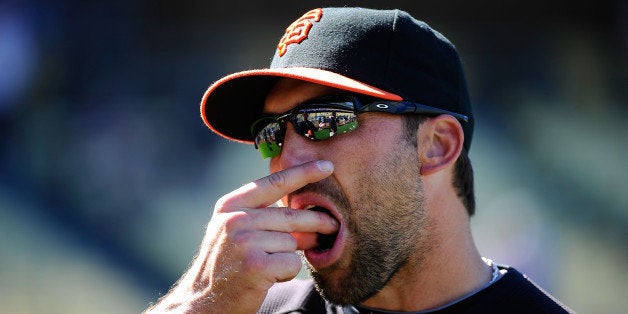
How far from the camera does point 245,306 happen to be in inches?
87.0

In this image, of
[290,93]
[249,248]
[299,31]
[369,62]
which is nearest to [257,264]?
[249,248]

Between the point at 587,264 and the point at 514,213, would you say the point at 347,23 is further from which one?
the point at 587,264

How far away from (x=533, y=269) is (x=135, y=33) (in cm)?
435

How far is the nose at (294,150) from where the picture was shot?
249 centimetres

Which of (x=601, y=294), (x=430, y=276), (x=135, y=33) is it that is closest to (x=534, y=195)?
(x=601, y=294)

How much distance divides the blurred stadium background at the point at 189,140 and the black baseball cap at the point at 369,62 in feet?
10.6

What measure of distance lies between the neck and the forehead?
0.68 metres

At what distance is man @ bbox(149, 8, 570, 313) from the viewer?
2291 mm

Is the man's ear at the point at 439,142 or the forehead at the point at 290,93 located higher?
the forehead at the point at 290,93

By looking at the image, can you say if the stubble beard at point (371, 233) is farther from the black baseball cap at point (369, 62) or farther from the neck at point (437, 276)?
the black baseball cap at point (369, 62)

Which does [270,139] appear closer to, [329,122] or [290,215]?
[329,122]

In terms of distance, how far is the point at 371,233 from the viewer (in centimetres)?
244

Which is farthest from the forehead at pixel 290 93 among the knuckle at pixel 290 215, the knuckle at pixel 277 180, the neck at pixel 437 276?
the neck at pixel 437 276

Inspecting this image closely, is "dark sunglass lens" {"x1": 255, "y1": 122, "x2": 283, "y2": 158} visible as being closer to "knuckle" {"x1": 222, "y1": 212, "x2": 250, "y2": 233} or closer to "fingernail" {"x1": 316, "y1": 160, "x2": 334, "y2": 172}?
"fingernail" {"x1": 316, "y1": 160, "x2": 334, "y2": 172}
